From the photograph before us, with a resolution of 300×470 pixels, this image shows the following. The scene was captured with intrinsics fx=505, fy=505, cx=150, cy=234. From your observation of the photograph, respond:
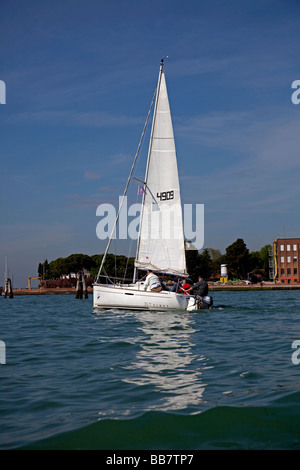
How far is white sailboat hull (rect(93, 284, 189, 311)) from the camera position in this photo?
1045 inches

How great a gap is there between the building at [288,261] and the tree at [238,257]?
28.1ft

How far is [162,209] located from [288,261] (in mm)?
114687

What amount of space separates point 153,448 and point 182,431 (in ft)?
1.87

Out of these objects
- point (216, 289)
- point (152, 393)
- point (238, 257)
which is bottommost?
point (216, 289)

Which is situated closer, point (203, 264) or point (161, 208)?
point (161, 208)

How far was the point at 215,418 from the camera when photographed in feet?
22.1

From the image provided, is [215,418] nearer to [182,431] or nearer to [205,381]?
[182,431]

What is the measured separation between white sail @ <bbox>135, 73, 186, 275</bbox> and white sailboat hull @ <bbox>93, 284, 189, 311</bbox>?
2.57 m

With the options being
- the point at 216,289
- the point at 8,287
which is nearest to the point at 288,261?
the point at 216,289

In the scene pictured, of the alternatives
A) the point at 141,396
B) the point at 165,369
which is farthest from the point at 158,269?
Answer: the point at 141,396

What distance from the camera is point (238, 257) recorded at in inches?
5399

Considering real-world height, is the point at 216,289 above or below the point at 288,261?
below

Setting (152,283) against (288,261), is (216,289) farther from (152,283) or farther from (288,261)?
(152,283)

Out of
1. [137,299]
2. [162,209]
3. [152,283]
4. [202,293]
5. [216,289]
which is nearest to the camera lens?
[137,299]
